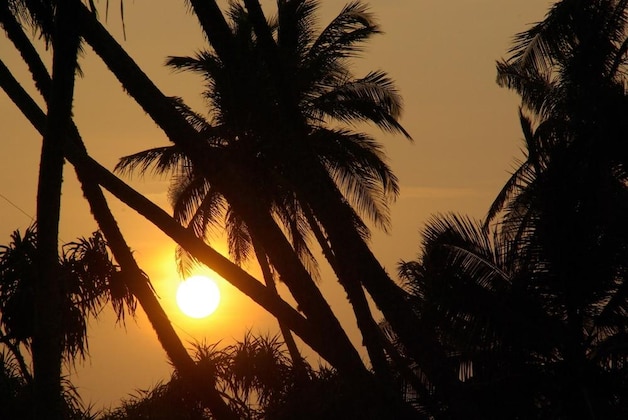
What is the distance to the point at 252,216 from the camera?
1288 cm

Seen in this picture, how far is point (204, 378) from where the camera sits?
16453mm

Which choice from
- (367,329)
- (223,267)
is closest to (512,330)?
(367,329)

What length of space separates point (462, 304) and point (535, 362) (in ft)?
5.38

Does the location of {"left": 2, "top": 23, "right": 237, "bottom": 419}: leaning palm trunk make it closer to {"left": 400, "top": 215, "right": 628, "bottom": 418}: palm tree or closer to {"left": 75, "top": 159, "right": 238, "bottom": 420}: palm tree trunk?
{"left": 75, "top": 159, "right": 238, "bottom": 420}: palm tree trunk

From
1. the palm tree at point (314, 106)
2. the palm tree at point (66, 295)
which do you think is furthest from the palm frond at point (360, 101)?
the palm tree at point (66, 295)

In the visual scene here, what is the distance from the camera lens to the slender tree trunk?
45.3 ft

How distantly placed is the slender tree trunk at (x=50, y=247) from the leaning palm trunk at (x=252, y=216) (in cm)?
98

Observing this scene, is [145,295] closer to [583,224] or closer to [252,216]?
[252,216]

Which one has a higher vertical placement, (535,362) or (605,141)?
(605,141)

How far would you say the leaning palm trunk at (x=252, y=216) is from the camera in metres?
12.8

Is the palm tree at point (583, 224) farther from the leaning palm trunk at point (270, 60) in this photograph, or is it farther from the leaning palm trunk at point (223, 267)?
the leaning palm trunk at point (223, 267)

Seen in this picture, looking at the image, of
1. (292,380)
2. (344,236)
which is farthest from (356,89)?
(344,236)

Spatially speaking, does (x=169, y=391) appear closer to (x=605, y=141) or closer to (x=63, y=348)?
(x=63, y=348)

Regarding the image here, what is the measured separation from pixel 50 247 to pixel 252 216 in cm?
341
